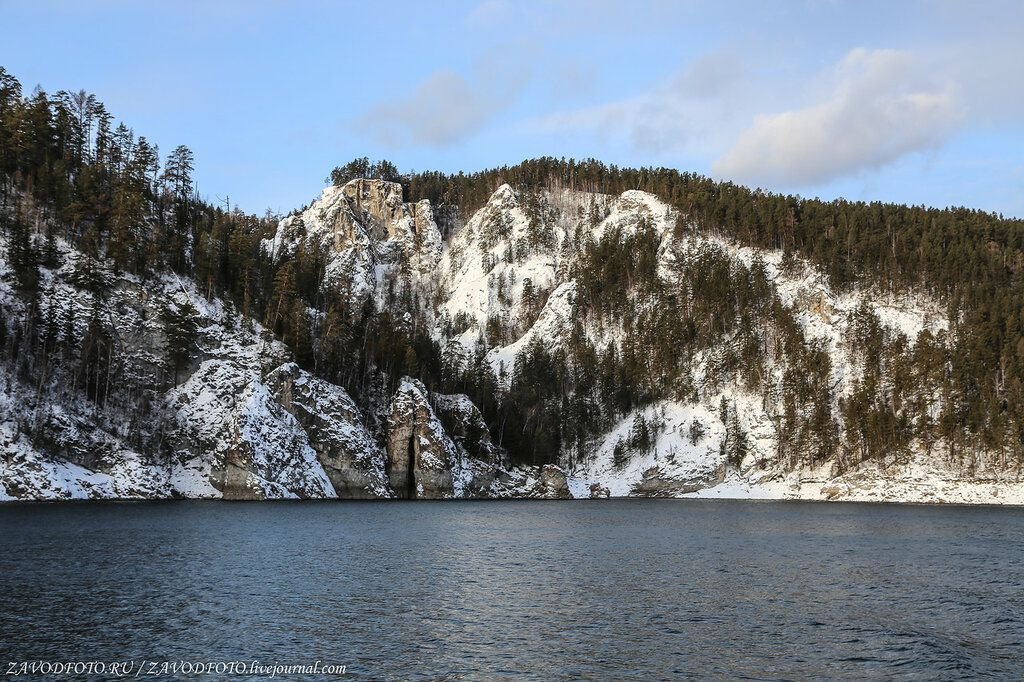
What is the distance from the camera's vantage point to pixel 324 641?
33844mm

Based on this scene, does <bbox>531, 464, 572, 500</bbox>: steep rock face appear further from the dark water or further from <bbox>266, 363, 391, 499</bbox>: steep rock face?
the dark water

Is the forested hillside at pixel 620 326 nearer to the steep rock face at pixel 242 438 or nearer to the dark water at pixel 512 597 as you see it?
the steep rock face at pixel 242 438

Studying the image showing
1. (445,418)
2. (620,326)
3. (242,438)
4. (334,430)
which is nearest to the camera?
(242,438)

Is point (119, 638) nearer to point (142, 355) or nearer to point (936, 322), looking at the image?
point (142, 355)

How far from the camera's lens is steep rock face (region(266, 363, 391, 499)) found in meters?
118

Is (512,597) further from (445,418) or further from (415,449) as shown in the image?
(445,418)

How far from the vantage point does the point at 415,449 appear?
5118 inches

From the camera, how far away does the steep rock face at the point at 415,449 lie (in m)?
129

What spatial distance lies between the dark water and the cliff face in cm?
2358

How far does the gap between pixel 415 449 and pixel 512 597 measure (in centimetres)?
8652

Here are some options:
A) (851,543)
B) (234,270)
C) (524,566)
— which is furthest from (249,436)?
(851,543)

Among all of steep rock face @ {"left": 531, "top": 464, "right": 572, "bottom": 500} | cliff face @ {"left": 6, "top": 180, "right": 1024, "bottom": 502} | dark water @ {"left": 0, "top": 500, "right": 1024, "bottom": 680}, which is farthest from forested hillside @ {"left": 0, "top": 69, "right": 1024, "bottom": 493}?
dark water @ {"left": 0, "top": 500, "right": 1024, "bottom": 680}

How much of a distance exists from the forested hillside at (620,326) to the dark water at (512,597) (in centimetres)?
4311

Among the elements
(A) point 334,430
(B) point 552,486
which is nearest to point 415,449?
(A) point 334,430
